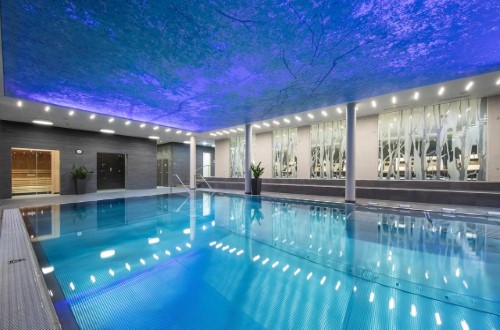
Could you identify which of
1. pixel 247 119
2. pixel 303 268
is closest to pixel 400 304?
pixel 303 268

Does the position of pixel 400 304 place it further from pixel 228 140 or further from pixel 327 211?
pixel 228 140

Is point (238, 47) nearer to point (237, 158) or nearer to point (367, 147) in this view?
point (367, 147)

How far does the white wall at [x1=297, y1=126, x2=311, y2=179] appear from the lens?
40.9ft

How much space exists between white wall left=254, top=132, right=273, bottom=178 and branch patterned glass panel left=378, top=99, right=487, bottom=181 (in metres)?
6.14

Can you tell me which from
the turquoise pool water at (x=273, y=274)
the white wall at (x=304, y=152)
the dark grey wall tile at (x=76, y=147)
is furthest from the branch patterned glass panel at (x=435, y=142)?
the dark grey wall tile at (x=76, y=147)

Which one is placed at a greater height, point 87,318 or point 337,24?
point 337,24

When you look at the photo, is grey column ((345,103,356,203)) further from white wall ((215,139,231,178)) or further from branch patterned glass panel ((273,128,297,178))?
white wall ((215,139,231,178))

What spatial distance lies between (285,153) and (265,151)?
56.2 inches

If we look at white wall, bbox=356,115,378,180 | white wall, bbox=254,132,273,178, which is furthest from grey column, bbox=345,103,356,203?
white wall, bbox=254,132,273,178

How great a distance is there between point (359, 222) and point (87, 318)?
209 inches

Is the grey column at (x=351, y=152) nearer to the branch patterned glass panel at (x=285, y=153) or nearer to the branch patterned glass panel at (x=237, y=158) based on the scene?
the branch patterned glass panel at (x=285, y=153)

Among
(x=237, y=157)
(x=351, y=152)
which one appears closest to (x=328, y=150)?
(x=351, y=152)

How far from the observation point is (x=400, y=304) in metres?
2.15

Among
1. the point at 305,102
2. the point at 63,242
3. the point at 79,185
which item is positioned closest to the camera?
the point at 63,242
